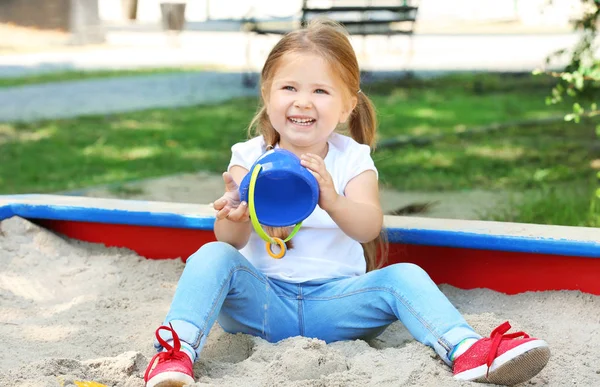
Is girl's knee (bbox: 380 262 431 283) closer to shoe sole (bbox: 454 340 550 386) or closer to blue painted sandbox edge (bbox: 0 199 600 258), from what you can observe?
shoe sole (bbox: 454 340 550 386)

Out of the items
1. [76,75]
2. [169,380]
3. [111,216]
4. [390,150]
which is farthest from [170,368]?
[76,75]

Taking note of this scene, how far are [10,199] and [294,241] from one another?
123 centimetres

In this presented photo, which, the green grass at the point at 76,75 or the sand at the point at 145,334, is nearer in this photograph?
the sand at the point at 145,334

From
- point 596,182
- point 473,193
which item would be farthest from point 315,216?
point 596,182

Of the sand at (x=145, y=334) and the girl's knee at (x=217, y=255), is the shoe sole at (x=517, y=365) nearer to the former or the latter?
the sand at (x=145, y=334)

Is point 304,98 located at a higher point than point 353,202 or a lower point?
higher

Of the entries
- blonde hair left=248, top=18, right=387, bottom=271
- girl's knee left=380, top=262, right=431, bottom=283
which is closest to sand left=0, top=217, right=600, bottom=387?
girl's knee left=380, top=262, right=431, bottom=283

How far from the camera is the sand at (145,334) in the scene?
6.36 ft

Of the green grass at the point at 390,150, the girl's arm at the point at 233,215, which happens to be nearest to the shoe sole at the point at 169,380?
the girl's arm at the point at 233,215

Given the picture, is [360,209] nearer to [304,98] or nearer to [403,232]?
[304,98]

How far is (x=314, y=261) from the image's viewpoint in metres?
2.30

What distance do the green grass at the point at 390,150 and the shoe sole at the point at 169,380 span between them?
2.03 metres

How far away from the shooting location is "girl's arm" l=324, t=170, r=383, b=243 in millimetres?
2186

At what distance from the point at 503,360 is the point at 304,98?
2.65 ft
